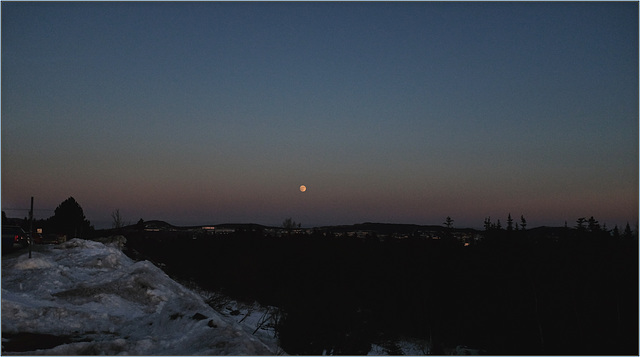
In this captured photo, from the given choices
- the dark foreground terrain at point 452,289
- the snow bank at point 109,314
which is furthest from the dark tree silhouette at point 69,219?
the snow bank at point 109,314

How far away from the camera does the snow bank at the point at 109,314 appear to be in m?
9.84

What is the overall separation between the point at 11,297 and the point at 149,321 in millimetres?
3668

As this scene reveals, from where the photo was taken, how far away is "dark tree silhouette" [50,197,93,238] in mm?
48203

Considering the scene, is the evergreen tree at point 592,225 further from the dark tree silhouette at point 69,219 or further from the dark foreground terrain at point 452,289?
the dark tree silhouette at point 69,219

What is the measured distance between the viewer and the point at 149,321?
502 inches

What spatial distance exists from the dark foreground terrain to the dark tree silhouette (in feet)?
34.3

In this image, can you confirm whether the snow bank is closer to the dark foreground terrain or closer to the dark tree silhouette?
the dark foreground terrain

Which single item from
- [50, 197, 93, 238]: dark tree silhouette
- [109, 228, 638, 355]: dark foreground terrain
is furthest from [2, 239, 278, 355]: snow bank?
[50, 197, 93, 238]: dark tree silhouette

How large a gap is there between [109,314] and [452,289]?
40828 millimetres

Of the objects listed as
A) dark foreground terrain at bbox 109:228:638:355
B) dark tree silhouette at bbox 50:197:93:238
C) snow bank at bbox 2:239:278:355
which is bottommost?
dark foreground terrain at bbox 109:228:638:355

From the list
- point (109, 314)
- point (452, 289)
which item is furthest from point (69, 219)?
point (109, 314)

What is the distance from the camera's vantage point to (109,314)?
41.4 ft

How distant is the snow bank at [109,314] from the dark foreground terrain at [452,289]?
12147mm

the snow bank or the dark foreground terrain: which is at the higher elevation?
the snow bank
